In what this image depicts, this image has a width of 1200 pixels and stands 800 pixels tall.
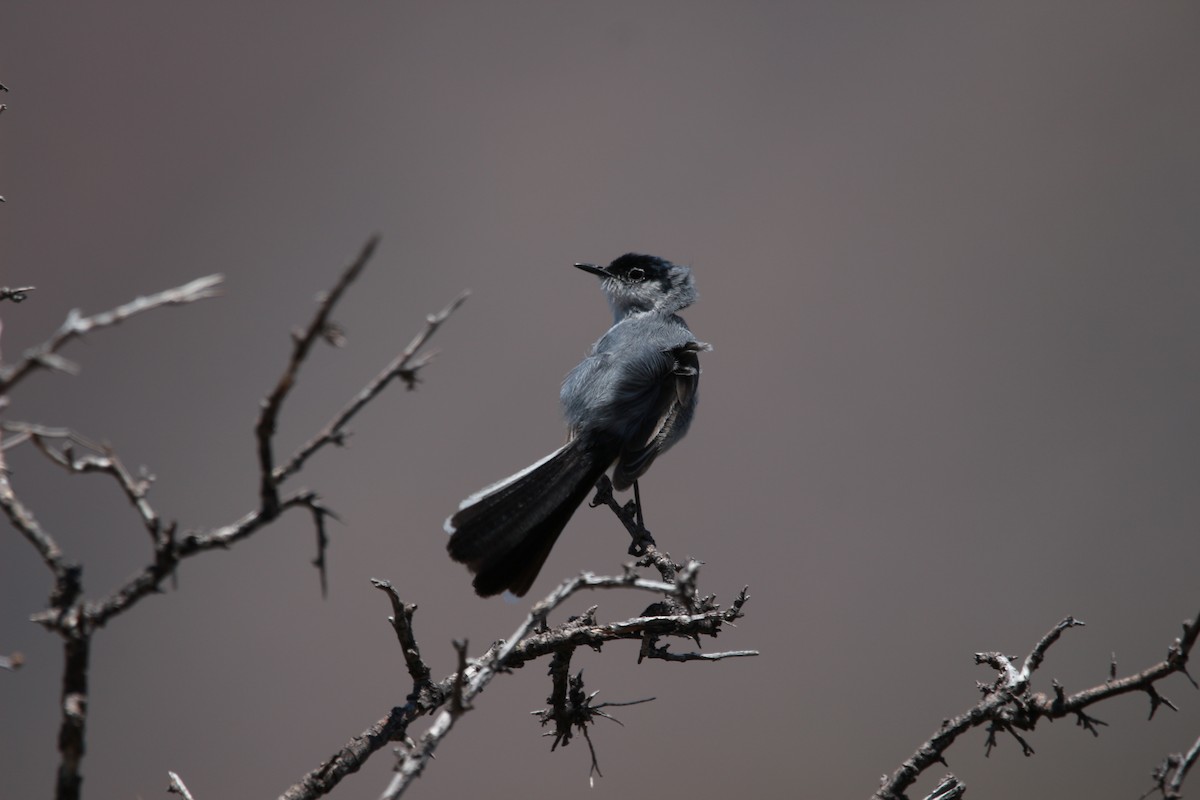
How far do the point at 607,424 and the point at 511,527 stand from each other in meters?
0.73

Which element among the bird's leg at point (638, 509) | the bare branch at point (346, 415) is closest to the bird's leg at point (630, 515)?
the bird's leg at point (638, 509)

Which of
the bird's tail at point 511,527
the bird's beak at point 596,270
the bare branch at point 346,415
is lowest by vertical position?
the bare branch at point 346,415

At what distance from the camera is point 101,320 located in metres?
0.79

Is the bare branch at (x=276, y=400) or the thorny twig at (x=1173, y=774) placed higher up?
the bare branch at (x=276, y=400)

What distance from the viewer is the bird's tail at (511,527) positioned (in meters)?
1.95

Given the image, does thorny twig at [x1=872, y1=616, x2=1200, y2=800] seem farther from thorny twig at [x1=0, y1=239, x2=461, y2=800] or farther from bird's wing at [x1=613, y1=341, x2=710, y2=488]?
bird's wing at [x1=613, y1=341, x2=710, y2=488]

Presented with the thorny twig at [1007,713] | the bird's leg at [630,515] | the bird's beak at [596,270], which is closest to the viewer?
the thorny twig at [1007,713]

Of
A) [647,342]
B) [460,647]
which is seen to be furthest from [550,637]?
[647,342]

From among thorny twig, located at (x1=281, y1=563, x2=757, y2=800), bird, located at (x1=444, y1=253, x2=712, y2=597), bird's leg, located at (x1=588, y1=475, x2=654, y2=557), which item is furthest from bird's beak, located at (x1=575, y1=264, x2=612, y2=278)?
thorny twig, located at (x1=281, y1=563, x2=757, y2=800)

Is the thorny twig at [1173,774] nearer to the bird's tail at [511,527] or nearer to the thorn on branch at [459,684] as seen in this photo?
the thorn on branch at [459,684]

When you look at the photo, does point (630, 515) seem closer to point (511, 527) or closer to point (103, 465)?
point (511, 527)

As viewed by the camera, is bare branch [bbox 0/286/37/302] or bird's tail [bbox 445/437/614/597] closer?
bare branch [bbox 0/286/37/302]

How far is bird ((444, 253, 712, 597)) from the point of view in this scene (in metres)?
1.99

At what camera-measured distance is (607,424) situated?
8.88 ft
